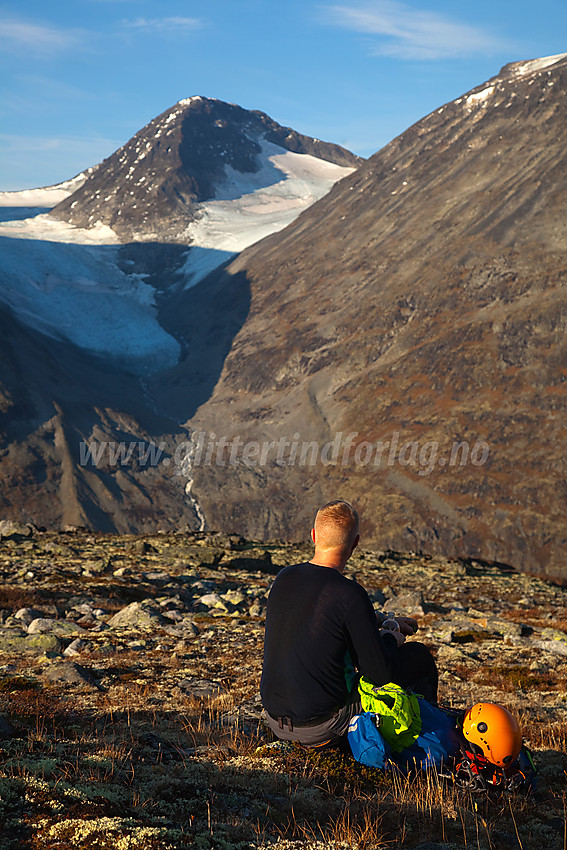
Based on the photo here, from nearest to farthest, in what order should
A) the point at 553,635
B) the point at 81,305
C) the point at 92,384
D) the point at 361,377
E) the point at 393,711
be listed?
the point at 393,711 → the point at 553,635 → the point at 361,377 → the point at 92,384 → the point at 81,305

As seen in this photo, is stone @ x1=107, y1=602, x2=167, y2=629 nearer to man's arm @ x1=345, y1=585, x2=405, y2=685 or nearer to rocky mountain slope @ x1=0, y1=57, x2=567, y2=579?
man's arm @ x1=345, y1=585, x2=405, y2=685

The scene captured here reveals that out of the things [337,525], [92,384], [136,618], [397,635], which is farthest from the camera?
[92,384]

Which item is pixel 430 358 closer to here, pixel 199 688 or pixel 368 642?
pixel 199 688

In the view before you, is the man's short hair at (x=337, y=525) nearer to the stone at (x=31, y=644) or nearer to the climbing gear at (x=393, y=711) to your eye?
the climbing gear at (x=393, y=711)

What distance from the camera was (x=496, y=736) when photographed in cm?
662

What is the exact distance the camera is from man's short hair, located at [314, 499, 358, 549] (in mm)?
6574

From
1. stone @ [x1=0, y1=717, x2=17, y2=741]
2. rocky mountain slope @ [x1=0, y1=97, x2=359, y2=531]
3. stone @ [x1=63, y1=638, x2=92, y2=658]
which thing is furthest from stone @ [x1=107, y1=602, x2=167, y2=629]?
rocky mountain slope @ [x1=0, y1=97, x2=359, y2=531]

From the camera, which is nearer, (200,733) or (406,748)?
(406,748)

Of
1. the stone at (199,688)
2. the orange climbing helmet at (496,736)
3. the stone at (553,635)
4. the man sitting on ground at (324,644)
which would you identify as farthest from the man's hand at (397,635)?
the stone at (553,635)

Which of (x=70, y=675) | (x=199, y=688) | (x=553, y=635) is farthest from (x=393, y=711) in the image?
(x=553, y=635)

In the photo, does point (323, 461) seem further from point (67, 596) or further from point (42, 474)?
point (67, 596)

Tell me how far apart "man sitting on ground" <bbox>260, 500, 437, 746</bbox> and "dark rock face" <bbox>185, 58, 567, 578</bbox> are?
8613 cm

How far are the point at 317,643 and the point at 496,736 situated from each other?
1890mm

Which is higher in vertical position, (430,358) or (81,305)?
(81,305)
